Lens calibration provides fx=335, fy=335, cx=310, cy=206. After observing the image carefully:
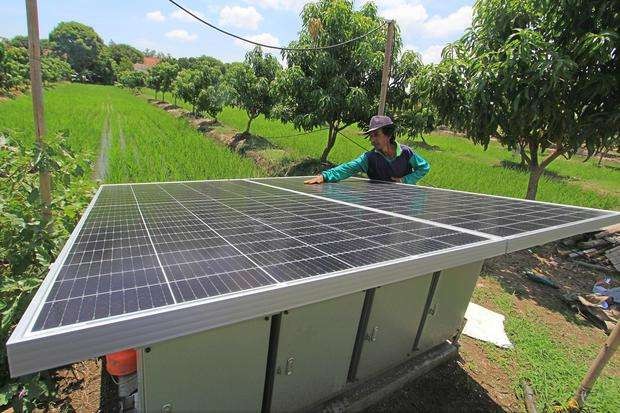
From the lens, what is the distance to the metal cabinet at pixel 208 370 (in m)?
1.75

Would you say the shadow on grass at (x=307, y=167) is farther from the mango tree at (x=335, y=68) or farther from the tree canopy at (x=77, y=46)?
the tree canopy at (x=77, y=46)

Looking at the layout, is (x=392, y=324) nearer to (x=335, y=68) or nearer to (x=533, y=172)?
(x=533, y=172)

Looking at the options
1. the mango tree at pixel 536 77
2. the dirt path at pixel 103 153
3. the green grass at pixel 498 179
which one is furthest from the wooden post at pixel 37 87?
the green grass at pixel 498 179

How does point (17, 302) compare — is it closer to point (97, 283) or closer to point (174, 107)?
point (97, 283)

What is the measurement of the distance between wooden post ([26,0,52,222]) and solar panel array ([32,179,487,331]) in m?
0.68

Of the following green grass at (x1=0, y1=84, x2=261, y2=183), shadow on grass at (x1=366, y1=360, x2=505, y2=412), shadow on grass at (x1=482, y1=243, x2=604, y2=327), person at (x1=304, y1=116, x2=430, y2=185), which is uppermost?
person at (x1=304, y1=116, x2=430, y2=185)

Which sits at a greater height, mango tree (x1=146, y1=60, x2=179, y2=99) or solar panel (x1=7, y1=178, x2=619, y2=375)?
mango tree (x1=146, y1=60, x2=179, y2=99)

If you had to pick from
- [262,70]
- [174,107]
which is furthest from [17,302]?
[174,107]

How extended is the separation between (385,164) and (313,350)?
344 centimetres

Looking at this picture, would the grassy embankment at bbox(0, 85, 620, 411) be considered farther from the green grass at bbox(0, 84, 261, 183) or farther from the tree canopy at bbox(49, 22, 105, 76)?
the tree canopy at bbox(49, 22, 105, 76)

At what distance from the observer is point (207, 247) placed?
1795mm

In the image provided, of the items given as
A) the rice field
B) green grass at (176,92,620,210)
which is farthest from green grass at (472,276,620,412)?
green grass at (176,92,620,210)

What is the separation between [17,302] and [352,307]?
2.63 meters

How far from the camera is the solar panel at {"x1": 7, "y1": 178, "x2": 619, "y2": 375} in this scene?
107 centimetres
